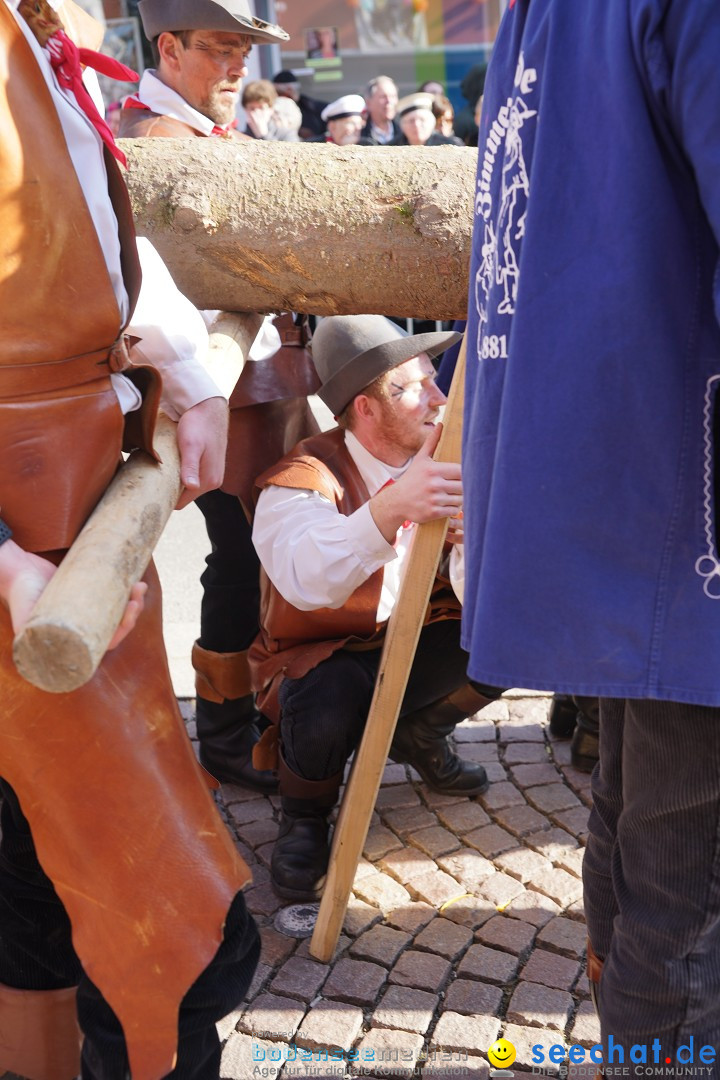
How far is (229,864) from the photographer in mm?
1626

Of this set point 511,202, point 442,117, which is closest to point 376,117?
point 442,117

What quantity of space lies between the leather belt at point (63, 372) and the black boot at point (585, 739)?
198 centimetres

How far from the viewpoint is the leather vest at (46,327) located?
4.83ft

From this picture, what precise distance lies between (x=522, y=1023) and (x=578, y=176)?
1.62 metres

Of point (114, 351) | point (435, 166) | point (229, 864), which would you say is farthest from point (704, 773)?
point (435, 166)

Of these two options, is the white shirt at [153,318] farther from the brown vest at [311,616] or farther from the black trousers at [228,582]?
the black trousers at [228,582]

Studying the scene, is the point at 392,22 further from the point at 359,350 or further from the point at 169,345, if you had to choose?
the point at 169,345

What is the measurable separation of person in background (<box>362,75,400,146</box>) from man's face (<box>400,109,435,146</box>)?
0.64 meters

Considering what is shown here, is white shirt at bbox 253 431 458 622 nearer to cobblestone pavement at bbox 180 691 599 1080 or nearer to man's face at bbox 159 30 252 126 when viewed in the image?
cobblestone pavement at bbox 180 691 599 1080

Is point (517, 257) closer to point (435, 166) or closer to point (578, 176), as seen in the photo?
point (578, 176)

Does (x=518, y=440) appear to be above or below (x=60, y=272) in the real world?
below

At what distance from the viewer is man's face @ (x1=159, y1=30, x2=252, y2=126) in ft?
10.5

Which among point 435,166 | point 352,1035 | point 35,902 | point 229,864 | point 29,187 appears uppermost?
point 29,187

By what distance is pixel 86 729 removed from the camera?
5.06 ft
